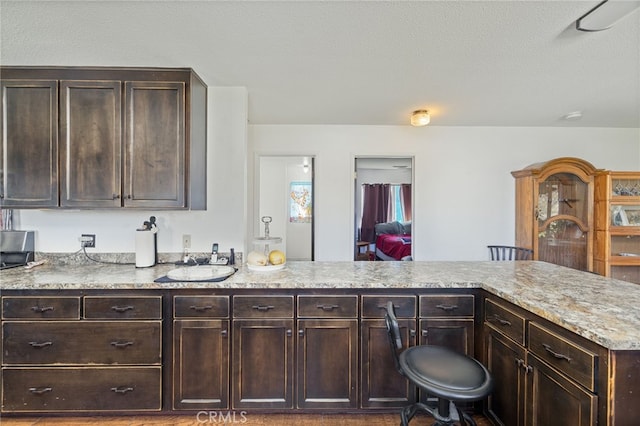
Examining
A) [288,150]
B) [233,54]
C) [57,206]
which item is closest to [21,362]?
[57,206]

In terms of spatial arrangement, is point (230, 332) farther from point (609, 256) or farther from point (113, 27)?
point (609, 256)

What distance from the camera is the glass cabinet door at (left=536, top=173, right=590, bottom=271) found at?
3.37 meters

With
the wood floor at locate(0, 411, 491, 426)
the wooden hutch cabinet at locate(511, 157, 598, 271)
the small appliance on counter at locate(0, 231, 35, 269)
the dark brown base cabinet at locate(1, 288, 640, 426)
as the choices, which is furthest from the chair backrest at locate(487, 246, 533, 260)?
the small appliance on counter at locate(0, 231, 35, 269)

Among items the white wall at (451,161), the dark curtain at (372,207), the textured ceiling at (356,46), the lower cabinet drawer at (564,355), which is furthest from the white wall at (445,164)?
the dark curtain at (372,207)

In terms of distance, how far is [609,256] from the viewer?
3.20m

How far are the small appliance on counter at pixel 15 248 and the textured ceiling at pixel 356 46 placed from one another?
1301 millimetres

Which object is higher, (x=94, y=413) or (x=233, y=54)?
(x=233, y=54)

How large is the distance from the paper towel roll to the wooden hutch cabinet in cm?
386

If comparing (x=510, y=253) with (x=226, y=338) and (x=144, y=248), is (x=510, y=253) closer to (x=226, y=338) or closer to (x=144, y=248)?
(x=226, y=338)

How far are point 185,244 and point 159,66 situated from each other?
1367 mm

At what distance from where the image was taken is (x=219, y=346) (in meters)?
1.83

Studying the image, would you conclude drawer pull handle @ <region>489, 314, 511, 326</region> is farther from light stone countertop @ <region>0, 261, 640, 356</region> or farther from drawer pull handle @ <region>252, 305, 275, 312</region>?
drawer pull handle @ <region>252, 305, 275, 312</region>

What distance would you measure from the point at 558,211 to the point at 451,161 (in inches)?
52.8

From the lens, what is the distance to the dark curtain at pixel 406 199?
302 inches
